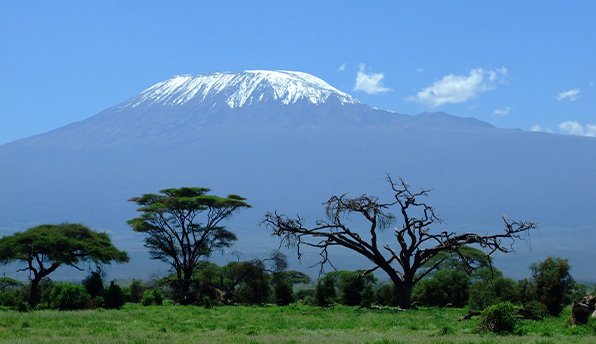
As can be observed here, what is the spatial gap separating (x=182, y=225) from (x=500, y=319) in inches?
1233

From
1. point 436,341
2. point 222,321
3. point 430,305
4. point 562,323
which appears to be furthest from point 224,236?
point 436,341

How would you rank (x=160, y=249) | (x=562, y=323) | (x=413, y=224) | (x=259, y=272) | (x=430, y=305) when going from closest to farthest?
(x=562, y=323)
(x=413, y=224)
(x=430, y=305)
(x=259, y=272)
(x=160, y=249)

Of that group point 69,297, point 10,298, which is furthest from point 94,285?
point 10,298

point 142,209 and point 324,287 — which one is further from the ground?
point 142,209

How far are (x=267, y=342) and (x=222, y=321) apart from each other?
361 inches

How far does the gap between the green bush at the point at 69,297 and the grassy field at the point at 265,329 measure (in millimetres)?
7074

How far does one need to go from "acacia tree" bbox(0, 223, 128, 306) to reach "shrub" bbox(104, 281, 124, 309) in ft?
10.1

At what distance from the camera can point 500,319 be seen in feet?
86.1

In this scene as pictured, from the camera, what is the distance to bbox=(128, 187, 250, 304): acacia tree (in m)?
53.9

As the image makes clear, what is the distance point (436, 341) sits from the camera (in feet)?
76.1

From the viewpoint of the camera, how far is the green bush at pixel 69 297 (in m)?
41.6

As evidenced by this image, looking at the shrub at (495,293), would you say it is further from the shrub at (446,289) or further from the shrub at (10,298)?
the shrub at (10,298)

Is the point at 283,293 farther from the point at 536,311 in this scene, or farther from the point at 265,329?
the point at 265,329

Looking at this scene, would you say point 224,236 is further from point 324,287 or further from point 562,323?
point 562,323
